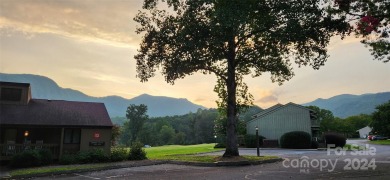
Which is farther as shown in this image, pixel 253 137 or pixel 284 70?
pixel 253 137

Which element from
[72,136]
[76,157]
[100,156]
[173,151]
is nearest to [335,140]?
[173,151]

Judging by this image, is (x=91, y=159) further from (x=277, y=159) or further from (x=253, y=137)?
(x=253, y=137)

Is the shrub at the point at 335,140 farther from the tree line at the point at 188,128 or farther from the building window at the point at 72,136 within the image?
the tree line at the point at 188,128

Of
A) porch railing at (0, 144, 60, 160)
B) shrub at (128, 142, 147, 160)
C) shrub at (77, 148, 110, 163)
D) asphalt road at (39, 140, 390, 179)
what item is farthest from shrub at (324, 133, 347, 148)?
porch railing at (0, 144, 60, 160)

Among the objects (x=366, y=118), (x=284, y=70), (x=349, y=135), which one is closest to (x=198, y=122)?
(x=349, y=135)

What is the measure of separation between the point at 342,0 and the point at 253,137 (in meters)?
37.3

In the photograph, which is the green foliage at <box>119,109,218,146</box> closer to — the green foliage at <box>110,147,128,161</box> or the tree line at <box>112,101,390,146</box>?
the tree line at <box>112,101,390,146</box>

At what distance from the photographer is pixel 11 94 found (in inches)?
1032

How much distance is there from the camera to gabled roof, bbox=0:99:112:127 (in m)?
24.8

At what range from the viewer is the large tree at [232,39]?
67.4ft

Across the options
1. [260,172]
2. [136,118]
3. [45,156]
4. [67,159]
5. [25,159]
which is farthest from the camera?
[136,118]

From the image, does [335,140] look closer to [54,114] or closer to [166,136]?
[54,114]

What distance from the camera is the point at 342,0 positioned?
1525 cm

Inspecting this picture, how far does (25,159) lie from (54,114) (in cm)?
554
